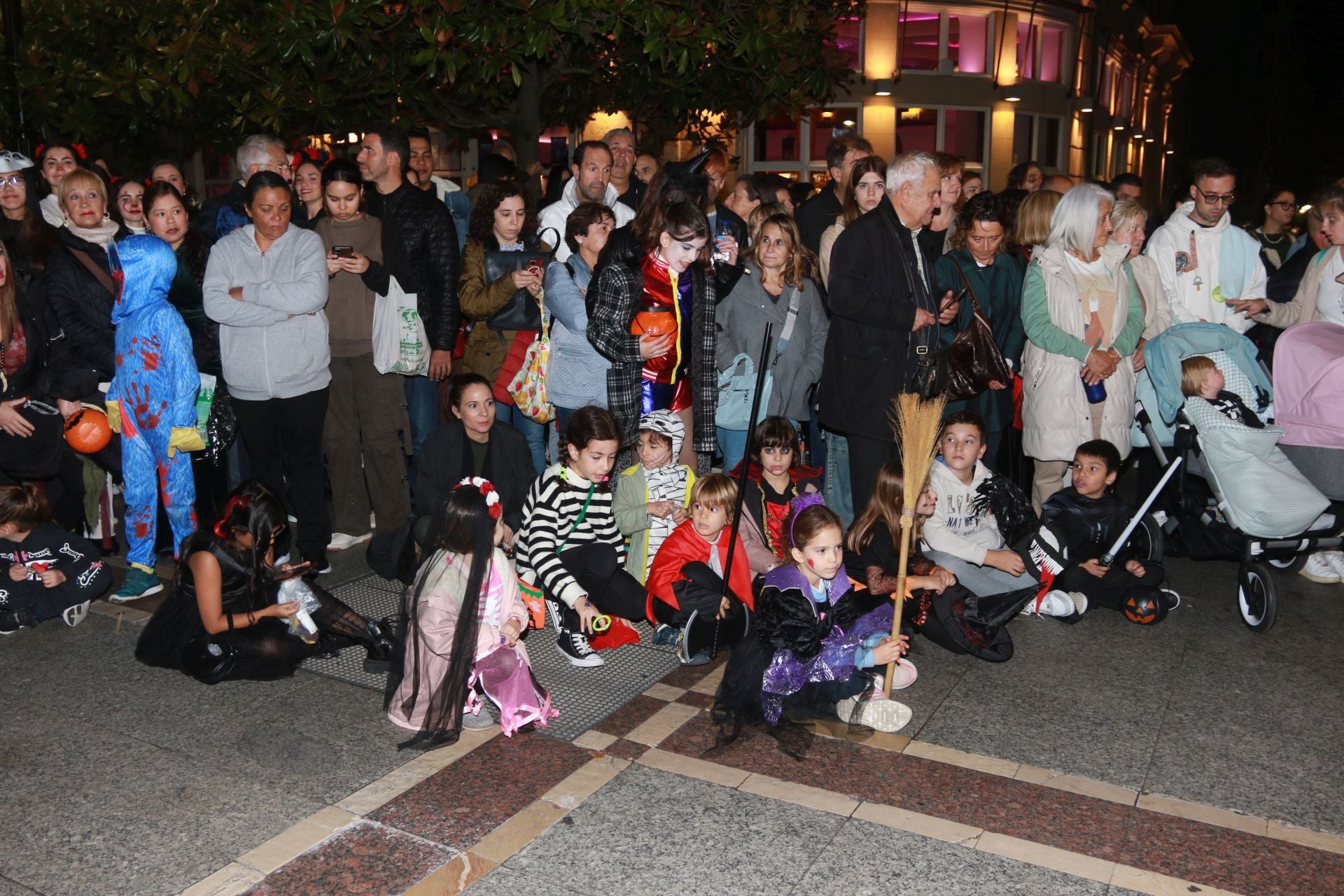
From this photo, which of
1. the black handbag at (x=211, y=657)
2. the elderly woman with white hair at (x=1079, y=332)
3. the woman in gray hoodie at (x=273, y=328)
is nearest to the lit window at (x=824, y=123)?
the elderly woman with white hair at (x=1079, y=332)

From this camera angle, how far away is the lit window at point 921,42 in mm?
25928

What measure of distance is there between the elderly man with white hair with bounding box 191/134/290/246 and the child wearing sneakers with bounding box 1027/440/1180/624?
4604 mm

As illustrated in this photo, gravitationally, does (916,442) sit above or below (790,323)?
below

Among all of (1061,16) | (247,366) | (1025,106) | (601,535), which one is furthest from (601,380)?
(1061,16)

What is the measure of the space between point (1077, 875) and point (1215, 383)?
337 cm

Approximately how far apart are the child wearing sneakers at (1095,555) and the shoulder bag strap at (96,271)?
17.0 feet

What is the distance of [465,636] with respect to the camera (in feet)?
14.2

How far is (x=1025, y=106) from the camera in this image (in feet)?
90.7

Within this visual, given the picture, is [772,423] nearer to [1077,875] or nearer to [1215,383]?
[1215,383]

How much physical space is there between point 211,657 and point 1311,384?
5537mm

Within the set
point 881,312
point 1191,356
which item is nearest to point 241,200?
point 881,312

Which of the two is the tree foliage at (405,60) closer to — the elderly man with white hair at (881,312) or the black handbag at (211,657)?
the elderly man with white hair at (881,312)

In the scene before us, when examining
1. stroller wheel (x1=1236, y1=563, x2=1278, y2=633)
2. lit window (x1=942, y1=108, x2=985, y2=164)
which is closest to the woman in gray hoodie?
stroller wheel (x1=1236, y1=563, x2=1278, y2=633)

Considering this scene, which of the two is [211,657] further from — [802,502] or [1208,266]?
[1208,266]
